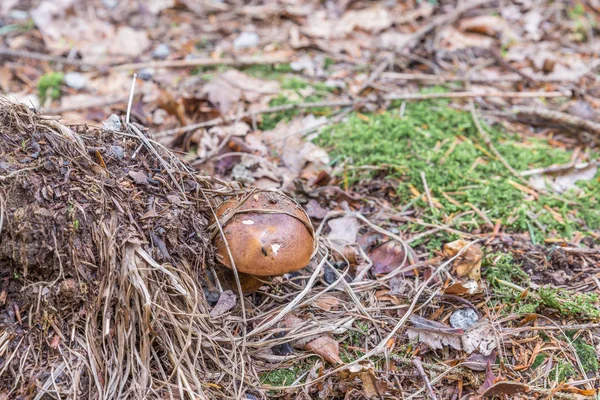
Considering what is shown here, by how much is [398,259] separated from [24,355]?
220cm

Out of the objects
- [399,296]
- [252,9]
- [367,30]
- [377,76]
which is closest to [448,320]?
[399,296]

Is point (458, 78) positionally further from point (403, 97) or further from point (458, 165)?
point (458, 165)

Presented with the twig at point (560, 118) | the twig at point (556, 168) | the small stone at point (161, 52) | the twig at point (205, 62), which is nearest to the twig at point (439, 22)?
the twig at point (205, 62)

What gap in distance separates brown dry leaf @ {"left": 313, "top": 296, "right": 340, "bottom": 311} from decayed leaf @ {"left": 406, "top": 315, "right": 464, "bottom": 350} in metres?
0.45

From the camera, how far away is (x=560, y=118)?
453 cm

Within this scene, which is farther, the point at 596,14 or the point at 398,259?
the point at 596,14

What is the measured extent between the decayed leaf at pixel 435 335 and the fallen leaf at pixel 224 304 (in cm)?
101

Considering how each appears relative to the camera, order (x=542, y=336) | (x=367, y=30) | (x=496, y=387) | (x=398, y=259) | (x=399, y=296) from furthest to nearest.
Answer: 1. (x=367, y=30)
2. (x=398, y=259)
3. (x=399, y=296)
4. (x=542, y=336)
5. (x=496, y=387)

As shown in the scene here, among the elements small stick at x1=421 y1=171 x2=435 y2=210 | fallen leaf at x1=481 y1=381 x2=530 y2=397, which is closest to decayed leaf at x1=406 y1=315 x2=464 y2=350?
fallen leaf at x1=481 y1=381 x2=530 y2=397

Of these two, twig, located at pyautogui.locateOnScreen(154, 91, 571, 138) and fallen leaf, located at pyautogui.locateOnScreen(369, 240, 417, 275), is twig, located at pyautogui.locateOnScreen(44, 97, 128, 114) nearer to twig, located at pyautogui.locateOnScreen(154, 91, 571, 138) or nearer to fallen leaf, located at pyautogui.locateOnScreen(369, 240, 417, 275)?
twig, located at pyautogui.locateOnScreen(154, 91, 571, 138)

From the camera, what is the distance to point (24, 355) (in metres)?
2.37

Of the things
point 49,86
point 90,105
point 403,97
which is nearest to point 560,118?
point 403,97

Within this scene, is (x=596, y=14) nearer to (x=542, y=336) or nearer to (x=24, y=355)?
(x=542, y=336)

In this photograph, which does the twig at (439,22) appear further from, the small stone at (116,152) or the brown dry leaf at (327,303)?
the small stone at (116,152)
